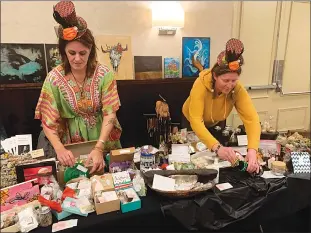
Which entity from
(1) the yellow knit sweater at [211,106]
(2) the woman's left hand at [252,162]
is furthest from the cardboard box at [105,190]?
(2) the woman's left hand at [252,162]

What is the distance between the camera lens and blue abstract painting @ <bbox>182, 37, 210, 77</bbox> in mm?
2688

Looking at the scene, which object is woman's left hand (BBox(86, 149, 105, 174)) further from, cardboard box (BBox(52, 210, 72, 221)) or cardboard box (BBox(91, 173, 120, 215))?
cardboard box (BBox(52, 210, 72, 221))

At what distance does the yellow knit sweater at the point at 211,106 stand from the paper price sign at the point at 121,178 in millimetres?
514

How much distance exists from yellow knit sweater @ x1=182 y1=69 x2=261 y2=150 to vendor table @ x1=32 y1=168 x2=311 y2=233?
27cm

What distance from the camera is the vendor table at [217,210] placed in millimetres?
1046

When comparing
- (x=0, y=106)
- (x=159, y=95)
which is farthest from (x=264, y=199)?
(x=0, y=106)

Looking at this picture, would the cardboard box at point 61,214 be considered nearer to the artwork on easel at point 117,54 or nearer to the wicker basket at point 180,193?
the wicker basket at point 180,193

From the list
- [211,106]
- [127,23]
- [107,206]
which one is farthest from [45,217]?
[127,23]

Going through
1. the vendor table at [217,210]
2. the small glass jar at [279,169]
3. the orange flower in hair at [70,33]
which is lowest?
the vendor table at [217,210]

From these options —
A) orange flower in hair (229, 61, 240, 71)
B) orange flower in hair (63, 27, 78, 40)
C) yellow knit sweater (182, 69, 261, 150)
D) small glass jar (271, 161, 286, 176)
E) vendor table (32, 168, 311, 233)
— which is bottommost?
vendor table (32, 168, 311, 233)

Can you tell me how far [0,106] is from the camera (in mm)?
2100

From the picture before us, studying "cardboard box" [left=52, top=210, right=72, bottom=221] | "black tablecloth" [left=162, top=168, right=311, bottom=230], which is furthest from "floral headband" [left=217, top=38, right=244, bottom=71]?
"cardboard box" [left=52, top=210, right=72, bottom=221]

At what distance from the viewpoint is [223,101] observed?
1.56 metres

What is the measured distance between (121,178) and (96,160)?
0.55 feet
